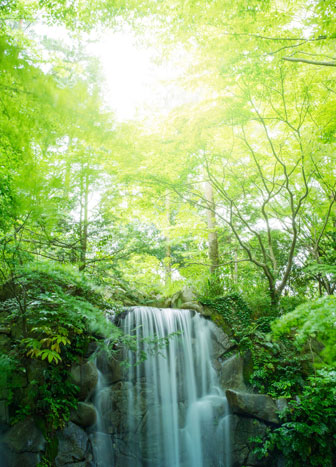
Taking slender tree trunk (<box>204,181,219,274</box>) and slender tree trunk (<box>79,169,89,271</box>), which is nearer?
slender tree trunk (<box>79,169,89,271</box>)

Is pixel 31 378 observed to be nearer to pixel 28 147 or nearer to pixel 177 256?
pixel 28 147

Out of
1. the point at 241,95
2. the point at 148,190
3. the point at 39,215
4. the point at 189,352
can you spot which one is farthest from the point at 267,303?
the point at 39,215

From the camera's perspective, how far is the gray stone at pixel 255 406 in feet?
17.0

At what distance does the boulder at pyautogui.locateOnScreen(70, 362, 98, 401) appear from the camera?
192 inches

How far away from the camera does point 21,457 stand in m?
4.03

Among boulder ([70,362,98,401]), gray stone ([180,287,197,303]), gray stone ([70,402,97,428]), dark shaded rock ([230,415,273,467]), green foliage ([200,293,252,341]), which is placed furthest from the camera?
gray stone ([180,287,197,303])

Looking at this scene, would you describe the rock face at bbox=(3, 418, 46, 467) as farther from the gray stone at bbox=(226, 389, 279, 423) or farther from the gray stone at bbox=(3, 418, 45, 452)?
the gray stone at bbox=(226, 389, 279, 423)

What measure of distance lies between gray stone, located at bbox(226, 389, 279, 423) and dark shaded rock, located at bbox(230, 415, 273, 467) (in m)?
0.14

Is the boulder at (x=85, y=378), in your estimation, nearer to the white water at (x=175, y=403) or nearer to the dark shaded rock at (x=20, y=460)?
the white water at (x=175, y=403)

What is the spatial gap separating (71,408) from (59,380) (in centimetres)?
52

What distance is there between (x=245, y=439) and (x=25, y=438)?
3.68 meters

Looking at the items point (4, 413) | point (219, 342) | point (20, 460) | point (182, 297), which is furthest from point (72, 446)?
point (182, 297)

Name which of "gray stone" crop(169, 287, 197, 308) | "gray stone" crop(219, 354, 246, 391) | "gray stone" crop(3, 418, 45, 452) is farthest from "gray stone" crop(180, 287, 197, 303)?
"gray stone" crop(3, 418, 45, 452)

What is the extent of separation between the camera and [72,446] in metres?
4.46
